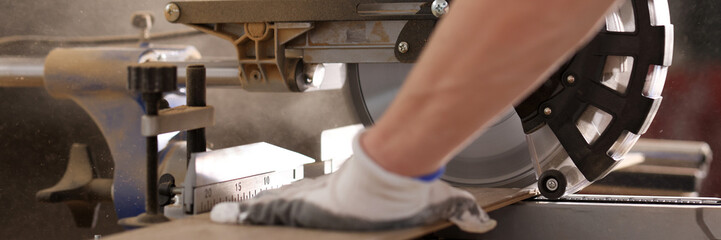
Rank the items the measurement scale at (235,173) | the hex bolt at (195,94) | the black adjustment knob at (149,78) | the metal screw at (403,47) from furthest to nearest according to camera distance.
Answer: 1. the metal screw at (403,47)
2. the hex bolt at (195,94)
3. the measurement scale at (235,173)
4. the black adjustment knob at (149,78)

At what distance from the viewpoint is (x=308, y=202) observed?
101 cm

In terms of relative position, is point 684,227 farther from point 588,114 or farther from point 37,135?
point 37,135

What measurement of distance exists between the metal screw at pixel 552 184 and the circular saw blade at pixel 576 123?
34 millimetres

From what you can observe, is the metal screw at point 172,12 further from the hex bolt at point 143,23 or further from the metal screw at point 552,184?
the metal screw at point 552,184

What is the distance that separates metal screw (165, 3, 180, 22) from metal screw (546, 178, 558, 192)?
87 cm

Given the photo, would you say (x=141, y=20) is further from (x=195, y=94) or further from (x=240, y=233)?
(x=240, y=233)

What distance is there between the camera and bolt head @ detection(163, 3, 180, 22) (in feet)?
5.58

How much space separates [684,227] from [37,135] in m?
1.72

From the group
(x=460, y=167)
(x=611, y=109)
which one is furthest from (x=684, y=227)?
(x=460, y=167)

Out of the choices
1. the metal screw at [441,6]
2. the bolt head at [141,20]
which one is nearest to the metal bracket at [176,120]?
the metal screw at [441,6]

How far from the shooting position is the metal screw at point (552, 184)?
1515mm

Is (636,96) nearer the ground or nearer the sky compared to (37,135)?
nearer the sky

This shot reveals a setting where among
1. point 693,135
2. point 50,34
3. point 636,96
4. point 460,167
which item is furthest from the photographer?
point 50,34

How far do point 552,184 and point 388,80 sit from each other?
50 centimetres
